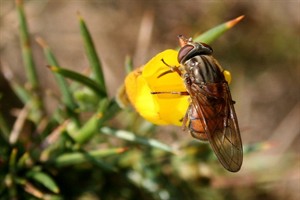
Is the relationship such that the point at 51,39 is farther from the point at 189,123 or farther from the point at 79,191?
the point at 189,123

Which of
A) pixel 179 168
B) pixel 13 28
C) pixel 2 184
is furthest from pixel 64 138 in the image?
pixel 13 28

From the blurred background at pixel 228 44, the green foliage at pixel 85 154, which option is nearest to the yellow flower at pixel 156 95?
the green foliage at pixel 85 154

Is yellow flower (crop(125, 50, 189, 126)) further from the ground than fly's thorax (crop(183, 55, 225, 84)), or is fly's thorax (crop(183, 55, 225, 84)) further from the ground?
fly's thorax (crop(183, 55, 225, 84))

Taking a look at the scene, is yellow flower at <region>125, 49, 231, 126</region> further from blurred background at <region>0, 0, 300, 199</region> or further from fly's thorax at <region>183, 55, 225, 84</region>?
blurred background at <region>0, 0, 300, 199</region>

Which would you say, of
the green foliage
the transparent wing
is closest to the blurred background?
the green foliage

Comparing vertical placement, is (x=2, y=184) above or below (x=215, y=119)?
below
